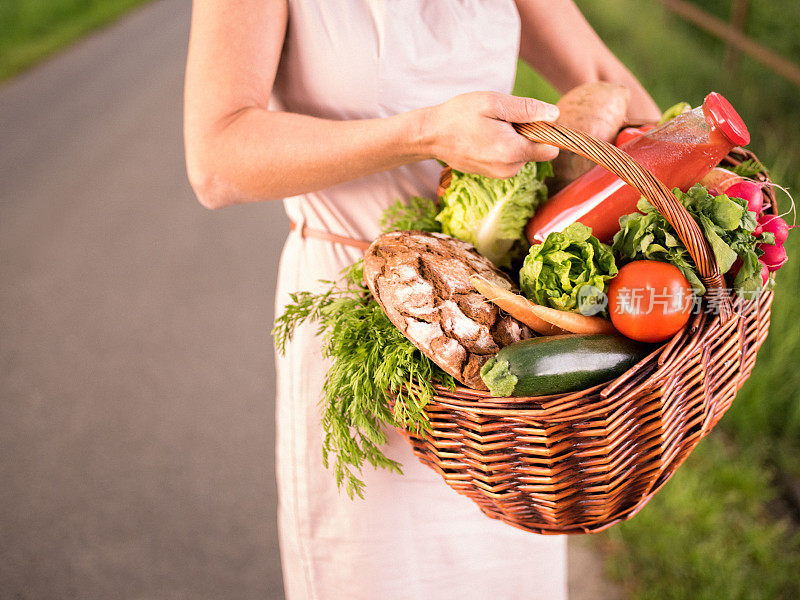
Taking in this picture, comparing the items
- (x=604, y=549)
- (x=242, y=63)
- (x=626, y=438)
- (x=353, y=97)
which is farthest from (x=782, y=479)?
(x=242, y=63)

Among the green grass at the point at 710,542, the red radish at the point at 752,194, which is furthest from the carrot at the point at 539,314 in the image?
the green grass at the point at 710,542

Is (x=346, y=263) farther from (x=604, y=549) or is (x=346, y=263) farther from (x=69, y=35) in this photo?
(x=69, y=35)

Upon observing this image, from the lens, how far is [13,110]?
6594 mm

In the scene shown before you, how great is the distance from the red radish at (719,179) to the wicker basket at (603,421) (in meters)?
0.25

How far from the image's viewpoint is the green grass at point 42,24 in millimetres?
7957

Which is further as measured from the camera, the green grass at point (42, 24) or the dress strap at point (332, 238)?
the green grass at point (42, 24)

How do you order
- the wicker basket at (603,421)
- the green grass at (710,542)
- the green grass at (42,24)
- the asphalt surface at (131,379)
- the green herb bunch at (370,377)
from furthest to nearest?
the green grass at (42,24)
the asphalt surface at (131,379)
the green grass at (710,542)
the green herb bunch at (370,377)
the wicker basket at (603,421)

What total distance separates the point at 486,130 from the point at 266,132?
0.43 m

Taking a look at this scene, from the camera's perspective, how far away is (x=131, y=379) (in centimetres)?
353

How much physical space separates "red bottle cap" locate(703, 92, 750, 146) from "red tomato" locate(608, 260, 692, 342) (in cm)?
30

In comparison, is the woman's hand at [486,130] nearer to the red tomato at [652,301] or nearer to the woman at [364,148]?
the woman at [364,148]

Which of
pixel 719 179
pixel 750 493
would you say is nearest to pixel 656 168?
pixel 719 179

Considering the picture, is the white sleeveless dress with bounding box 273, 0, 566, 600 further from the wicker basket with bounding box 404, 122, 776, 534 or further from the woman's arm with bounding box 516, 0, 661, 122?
the wicker basket with bounding box 404, 122, 776, 534

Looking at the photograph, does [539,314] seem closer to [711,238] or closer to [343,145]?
[711,238]
